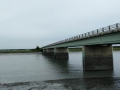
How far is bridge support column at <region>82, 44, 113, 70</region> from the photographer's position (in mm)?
30906

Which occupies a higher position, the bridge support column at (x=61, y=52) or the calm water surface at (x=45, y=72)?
the bridge support column at (x=61, y=52)

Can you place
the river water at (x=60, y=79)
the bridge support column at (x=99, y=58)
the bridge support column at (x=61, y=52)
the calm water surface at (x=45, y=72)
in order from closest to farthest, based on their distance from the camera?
the river water at (x=60, y=79) < the calm water surface at (x=45, y=72) < the bridge support column at (x=99, y=58) < the bridge support column at (x=61, y=52)

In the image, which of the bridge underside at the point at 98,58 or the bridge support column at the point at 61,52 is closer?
the bridge underside at the point at 98,58

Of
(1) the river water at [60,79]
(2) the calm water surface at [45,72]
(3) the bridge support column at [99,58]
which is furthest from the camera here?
(3) the bridge support column at [99,58]

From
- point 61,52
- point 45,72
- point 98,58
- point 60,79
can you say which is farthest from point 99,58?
point 61,52

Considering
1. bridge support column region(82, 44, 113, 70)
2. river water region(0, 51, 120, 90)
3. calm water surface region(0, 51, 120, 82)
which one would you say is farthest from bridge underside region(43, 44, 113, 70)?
calm water surface region(0, 51, 120, 82)

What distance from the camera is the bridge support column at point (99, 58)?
3091 cm

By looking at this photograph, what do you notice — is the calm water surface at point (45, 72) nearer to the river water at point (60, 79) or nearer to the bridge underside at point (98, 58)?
the river water at point (60, 79)

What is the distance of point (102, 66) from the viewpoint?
30797 mm

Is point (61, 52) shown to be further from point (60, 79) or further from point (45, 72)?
point (60, 79)

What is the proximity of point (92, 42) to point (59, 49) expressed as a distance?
42.4 m

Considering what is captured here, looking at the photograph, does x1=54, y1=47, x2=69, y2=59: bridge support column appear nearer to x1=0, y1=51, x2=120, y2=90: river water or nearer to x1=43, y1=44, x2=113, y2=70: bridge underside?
x1=0, y1=51, x2=120, y2=90: river water

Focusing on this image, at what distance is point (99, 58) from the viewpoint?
31.1m

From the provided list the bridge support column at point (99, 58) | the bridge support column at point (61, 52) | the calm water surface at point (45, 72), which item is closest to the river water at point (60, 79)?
the calm water surface at point (45, 72)
